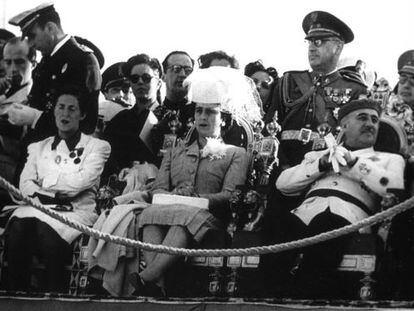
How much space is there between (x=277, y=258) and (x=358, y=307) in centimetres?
90

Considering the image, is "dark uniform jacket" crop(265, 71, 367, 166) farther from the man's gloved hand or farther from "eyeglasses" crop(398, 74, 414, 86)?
the man's gloved hand

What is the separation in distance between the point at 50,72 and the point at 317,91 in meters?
2.80

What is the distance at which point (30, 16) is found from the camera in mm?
12305

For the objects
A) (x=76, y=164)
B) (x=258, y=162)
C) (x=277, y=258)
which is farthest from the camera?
(x=76, y=164)

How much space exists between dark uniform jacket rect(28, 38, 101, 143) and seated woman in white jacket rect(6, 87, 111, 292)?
0.34 ft

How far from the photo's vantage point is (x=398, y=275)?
9.45 meters

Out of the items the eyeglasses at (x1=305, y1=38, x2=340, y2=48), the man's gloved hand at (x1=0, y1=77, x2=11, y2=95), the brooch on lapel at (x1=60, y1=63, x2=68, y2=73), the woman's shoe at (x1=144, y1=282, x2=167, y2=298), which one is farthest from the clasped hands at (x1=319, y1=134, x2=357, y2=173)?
the man's gloved hand at (x1=0, y1=77, x2=11, y2=95)

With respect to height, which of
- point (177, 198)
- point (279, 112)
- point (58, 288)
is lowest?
point (58, 288)

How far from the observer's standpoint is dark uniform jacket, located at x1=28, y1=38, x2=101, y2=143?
11.9 meters

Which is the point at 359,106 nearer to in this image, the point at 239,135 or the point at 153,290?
the point at 239,135

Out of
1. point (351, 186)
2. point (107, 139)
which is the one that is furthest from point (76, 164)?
point (351, 186)

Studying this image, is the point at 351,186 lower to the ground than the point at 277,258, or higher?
higher

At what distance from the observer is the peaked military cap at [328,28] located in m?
10.8

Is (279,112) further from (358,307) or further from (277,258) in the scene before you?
(358,307)
